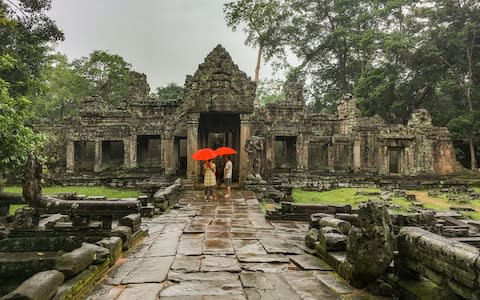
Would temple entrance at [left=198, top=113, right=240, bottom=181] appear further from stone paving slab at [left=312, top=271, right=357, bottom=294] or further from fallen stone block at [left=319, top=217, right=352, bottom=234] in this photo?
stone paving slab at [left=312, top=271, right=357, bottom=294]

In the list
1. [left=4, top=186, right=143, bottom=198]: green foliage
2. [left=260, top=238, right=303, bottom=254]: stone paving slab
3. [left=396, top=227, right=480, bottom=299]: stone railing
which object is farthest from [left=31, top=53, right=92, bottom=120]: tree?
[left=396, top=227, right=480, bottom=299]: stone railing

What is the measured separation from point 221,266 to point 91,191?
578 inches

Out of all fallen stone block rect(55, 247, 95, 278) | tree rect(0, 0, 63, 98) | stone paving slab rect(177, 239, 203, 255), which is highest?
tree rect(0, 0, 63, 98)

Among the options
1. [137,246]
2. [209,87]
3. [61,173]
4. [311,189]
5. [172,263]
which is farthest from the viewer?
[61,173]

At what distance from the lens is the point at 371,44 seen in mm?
32656

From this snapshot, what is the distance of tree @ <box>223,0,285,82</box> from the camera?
32031 mm

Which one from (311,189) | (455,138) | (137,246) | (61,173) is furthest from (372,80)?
(137,246)

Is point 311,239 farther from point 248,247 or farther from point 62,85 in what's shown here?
point 62,85

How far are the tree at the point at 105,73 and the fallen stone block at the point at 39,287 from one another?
32.6 metres

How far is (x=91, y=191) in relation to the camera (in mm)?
18328

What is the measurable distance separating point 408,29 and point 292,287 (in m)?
32.6

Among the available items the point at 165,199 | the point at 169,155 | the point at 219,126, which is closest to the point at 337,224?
the point at 165,199

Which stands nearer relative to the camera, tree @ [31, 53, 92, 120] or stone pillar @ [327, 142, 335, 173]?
stone pillar @ [327, 142, 335, 173]

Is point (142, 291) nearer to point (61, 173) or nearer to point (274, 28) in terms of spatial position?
point (61, 173)
